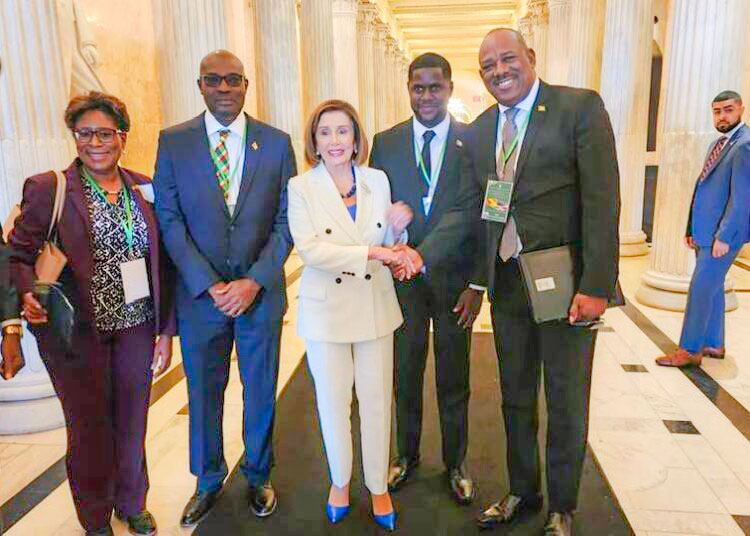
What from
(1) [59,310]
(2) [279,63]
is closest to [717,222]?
(1) [59,310]

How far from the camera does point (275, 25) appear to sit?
8.73 m

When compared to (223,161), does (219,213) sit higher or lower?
lower

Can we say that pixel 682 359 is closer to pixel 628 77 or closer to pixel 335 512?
Answer: pixel 335 512

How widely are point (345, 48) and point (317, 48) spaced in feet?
14.0

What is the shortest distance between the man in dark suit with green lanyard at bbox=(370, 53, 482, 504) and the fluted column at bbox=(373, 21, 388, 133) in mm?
17746

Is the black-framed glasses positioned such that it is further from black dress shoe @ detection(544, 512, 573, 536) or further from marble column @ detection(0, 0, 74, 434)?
black dress shoe @ detection(544, 512, 573, 536)

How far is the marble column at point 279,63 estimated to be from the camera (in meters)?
8.72

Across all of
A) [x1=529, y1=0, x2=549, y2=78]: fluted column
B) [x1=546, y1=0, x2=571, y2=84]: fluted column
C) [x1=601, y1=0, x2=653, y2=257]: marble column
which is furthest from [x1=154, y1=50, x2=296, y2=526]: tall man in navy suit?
[x1=529, y1=0, x2=549, y2=78]: fluted column

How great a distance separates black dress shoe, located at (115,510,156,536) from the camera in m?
2.72

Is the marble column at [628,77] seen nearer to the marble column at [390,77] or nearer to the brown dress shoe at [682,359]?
the brown dress shoe at [682,359]

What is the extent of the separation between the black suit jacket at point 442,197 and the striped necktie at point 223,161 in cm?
72

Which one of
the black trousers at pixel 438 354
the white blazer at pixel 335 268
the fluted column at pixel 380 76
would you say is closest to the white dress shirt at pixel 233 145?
the white blazer at pixel 335 268

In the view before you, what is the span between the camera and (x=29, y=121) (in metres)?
3.74

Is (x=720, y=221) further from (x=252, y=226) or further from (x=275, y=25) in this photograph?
(x=275, y=25)
